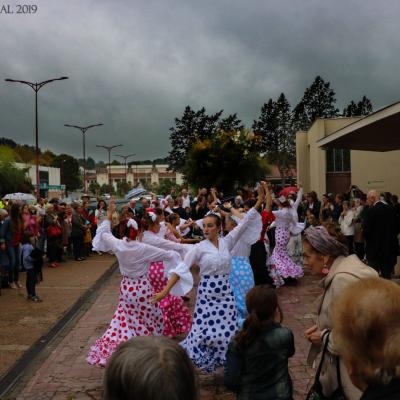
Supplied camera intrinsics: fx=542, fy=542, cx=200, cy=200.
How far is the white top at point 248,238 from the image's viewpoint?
7152 millimetres

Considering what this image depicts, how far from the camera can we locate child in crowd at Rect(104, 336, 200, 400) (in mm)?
1647

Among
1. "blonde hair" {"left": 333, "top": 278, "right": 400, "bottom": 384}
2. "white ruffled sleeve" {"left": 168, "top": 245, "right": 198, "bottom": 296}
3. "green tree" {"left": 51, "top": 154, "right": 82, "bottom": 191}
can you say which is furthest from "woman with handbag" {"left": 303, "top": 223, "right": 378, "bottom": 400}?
"green tree" {"left": 51, "top": 154, "right": 82, "bottom": 191}

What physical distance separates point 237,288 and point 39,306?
427 cm

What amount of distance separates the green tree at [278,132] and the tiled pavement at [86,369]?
49869mm

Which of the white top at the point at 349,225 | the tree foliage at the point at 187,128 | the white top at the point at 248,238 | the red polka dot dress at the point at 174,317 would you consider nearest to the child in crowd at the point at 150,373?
the white top at the point at 248,238

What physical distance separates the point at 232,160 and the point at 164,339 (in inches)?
970

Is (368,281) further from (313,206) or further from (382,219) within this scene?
(313,206)

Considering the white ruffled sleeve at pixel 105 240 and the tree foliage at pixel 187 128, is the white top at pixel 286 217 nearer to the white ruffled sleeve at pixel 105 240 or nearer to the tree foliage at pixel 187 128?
the white ruffled sleeve at pixel 105 240

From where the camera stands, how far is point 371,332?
183cm

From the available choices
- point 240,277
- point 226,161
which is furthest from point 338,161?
point 240,277

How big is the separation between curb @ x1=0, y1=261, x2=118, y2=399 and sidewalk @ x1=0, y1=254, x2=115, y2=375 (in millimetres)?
79

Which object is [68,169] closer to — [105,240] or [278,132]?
[278,132]

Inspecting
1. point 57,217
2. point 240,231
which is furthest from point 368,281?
point 57,217

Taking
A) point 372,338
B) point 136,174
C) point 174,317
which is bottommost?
point 174,317
